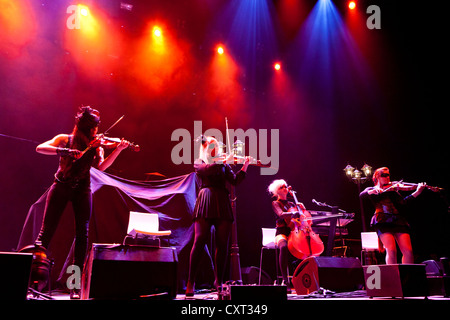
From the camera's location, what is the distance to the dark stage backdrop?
710 centimetres

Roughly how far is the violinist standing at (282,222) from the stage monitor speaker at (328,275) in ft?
1.06

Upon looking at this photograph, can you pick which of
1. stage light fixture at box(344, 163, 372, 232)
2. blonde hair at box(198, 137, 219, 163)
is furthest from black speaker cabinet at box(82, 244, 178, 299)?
stage light fixture at box(344, 163, 372, 232)

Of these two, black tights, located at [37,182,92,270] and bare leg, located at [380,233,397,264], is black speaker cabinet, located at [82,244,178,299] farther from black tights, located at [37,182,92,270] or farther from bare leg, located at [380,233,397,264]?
bare leg, located at [380,233,397,264]

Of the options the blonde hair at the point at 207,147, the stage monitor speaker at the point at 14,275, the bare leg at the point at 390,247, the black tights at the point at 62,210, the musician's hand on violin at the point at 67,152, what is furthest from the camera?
the bare leg at the point at 390,247

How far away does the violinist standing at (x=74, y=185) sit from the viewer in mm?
3322

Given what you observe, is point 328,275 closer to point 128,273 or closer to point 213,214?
point 213,214

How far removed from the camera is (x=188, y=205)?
20.3 ft

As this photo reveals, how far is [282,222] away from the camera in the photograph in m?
5.32

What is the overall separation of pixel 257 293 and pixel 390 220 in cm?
284

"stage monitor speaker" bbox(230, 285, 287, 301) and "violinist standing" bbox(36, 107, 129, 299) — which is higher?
"violinist standing" bbox(36, 107, 129, 299)

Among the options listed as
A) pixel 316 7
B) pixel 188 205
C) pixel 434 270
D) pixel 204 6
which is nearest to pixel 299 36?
pixel 316 7

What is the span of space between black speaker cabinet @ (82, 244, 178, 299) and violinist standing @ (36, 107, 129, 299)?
1.65ft

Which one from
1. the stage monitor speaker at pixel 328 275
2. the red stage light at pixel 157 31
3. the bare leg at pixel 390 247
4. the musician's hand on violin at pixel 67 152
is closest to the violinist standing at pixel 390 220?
the bare leg at pixel 390 247

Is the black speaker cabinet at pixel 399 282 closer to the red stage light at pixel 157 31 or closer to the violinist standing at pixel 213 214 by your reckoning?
the violinist standing at pixel 213 214
